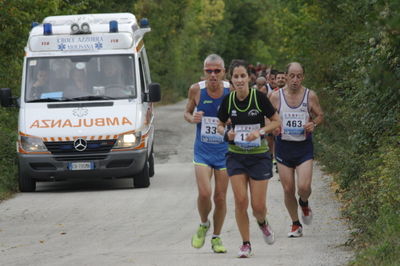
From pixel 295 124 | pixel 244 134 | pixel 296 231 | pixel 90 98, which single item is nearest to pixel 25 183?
pixel 90 98

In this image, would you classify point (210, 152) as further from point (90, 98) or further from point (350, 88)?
point (90, 98)

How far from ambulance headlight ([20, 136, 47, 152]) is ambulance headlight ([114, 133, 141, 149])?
1225mm

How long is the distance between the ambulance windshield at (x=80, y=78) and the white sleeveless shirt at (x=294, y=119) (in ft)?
21.1

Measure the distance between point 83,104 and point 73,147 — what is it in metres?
0.87

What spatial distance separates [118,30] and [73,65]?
1054 millimetres

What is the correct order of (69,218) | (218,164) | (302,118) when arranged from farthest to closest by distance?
(69,218)
(302,118)
(218,164)

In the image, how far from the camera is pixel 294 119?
36.6ft

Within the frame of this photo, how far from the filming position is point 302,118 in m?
11.2

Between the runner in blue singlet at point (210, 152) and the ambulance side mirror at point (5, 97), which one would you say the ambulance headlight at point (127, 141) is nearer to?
the ambulance side mirror at point (5, 97)

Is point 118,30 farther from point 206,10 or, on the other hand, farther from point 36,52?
point 206,10

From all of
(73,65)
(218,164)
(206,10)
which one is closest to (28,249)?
(218,164)

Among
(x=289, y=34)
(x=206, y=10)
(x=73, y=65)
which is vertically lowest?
(x=206, y=10)

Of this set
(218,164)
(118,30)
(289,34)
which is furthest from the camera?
(289,34)

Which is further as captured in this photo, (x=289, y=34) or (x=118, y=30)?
(x=289, y=34)
